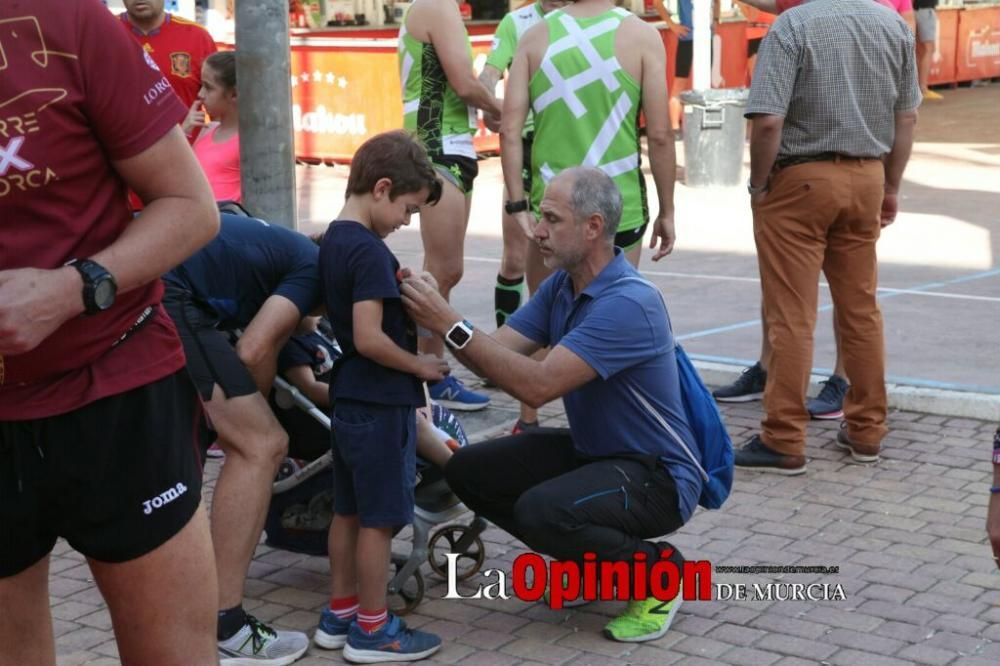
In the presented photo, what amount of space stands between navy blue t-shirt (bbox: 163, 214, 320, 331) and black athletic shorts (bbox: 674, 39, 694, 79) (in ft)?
48.0

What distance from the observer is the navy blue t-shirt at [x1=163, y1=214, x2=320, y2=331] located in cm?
454

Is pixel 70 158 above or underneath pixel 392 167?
above

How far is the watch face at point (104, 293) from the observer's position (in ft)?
A: 8.07

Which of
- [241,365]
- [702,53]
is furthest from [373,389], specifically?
[702,53]

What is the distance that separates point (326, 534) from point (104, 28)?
2.68 metres

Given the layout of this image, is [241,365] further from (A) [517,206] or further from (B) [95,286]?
(A) [517,206]

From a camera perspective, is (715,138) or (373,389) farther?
(715,138)

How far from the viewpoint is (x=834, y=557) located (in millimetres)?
5051

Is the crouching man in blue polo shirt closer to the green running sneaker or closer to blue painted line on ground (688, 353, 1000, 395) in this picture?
the green running sneaker

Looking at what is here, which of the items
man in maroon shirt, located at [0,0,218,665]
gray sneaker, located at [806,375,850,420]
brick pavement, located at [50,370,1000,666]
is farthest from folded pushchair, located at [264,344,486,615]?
gray sneaker, located at [806,375,850,420]

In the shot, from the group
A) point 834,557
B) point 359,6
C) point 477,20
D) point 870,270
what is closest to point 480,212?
point 870,270

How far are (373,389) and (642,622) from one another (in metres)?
1.06

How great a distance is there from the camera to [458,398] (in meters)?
6.99

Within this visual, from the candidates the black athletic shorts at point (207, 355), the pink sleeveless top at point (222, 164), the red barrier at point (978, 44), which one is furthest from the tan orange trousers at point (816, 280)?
the red barrier at point (978, 44)
